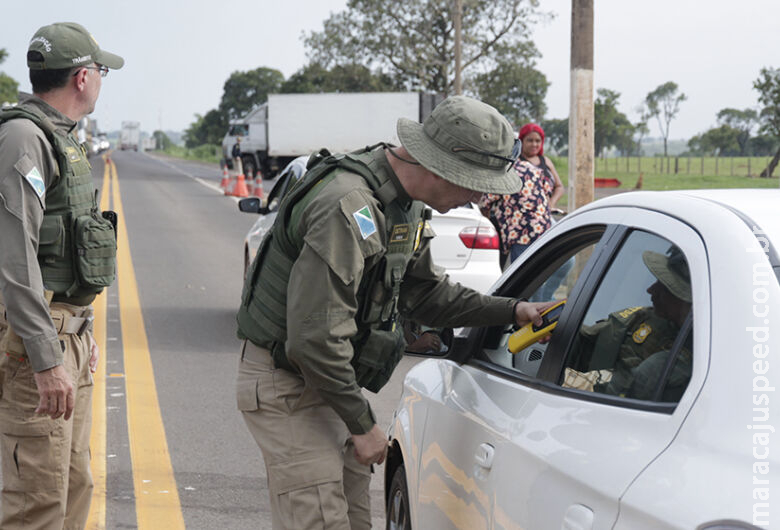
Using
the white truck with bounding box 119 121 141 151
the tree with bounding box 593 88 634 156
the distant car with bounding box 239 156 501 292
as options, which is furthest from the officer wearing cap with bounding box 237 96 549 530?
the white truck with bounding box 119 121 141 151

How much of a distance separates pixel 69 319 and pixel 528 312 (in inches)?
59.3

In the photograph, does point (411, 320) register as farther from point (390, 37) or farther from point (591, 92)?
point (390, 37)

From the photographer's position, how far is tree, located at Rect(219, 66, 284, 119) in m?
110

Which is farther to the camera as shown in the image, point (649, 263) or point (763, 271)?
point (649, 263)

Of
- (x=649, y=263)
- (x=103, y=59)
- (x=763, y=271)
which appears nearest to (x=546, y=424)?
(x=649, y=263)

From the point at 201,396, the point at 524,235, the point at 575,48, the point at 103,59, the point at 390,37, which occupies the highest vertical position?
the point at 390,37

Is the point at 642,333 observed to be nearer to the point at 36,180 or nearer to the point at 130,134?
the point at 36,180

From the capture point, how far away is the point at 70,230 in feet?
10.8

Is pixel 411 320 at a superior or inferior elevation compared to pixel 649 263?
inferior

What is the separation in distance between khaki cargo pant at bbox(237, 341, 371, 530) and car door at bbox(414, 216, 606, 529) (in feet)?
0.86

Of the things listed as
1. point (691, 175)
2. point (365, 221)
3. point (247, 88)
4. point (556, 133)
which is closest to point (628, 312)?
point (365, 221)

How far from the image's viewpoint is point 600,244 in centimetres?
248

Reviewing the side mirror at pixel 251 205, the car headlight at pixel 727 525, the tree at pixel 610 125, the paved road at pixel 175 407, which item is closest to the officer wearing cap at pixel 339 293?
the car headlight at pixel 727 525

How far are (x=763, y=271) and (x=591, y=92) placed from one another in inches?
374
